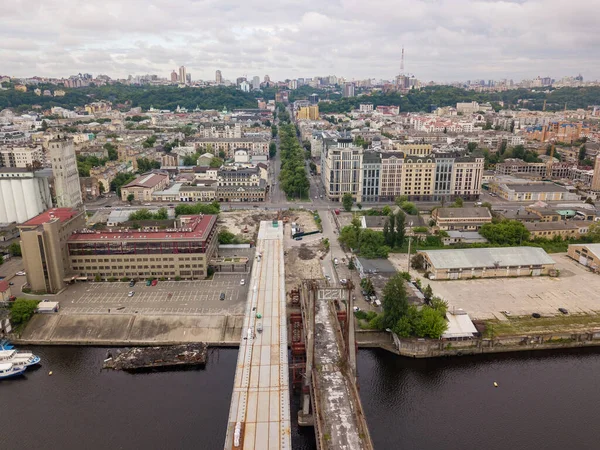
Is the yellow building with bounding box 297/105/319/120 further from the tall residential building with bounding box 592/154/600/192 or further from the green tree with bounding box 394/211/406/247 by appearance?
the green tree with bounding box 394/211/406/247

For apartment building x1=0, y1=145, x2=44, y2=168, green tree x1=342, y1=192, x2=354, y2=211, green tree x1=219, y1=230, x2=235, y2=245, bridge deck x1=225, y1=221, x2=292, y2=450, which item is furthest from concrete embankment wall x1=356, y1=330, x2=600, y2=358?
apartment building x1=0, y1=145, x2=44, y2=168

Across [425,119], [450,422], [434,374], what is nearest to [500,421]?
[450,422]

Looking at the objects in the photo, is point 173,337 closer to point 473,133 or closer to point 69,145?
point 69,145

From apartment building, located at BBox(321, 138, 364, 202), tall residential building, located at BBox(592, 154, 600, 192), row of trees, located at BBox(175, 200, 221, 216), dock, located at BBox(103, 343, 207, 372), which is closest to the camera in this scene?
dock, located at BBox(103, 343, 207, 372)

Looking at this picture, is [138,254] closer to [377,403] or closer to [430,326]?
[377,403]

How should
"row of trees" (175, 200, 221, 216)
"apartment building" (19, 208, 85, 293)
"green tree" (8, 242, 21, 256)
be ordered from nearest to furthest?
1. "apartment building" (19, 208, 85, 293)
2. "green tree" (8, 242, 21, 256)
3. "row of trees" (175, 200, 221, 216)

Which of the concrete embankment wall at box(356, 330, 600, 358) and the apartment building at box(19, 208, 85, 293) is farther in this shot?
the apartment building at box(19, 208, 85, 293)
